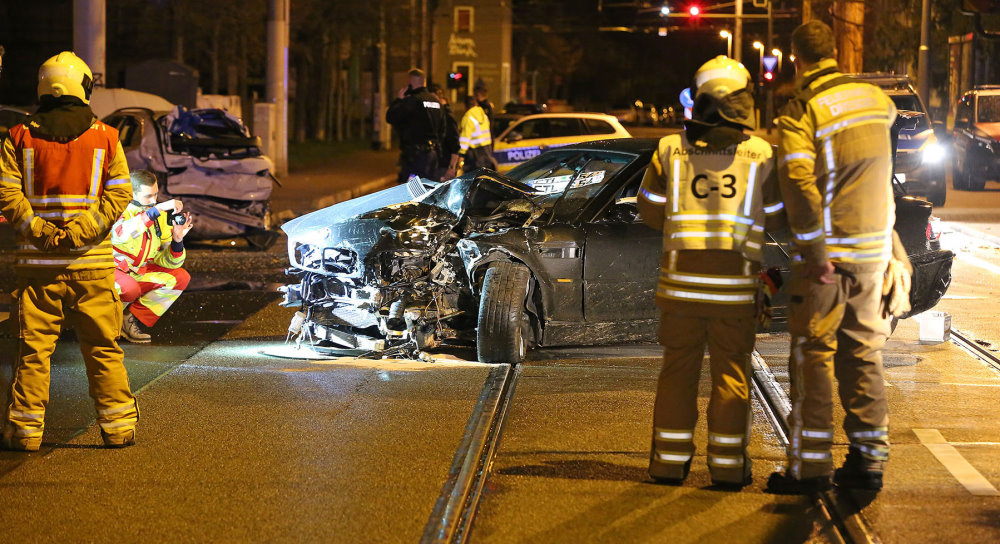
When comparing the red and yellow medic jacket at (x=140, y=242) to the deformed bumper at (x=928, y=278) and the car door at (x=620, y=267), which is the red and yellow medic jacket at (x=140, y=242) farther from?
the deformed bumper at (x=928, y=278)

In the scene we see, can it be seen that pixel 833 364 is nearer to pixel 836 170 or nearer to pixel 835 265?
pixel 835 265

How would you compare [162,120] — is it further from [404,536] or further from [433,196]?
[404,536]

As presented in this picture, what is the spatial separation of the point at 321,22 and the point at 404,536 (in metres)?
39.2

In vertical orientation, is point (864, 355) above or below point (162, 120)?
below

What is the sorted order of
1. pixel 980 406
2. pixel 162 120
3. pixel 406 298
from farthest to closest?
1. pixel 162 120
2. pixel 406 298
3. pixel 980 406

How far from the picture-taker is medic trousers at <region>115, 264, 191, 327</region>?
8852 mm

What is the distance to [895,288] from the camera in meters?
5.70

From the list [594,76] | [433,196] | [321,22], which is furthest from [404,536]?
[594,76]

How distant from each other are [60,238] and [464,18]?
72918mm

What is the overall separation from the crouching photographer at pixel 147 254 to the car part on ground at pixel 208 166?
5.39 meters

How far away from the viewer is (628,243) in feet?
27.5

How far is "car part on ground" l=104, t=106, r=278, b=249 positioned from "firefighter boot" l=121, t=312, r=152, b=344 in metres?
5.13

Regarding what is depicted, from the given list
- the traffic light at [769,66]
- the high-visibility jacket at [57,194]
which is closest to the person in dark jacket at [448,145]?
the high-visibility jacket at [57,194]

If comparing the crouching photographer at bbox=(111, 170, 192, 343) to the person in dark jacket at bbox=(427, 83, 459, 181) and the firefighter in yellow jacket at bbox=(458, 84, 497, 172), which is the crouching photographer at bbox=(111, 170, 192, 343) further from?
the firefighter in yellow jacket at bbox=(458, 84, 497, 172)
